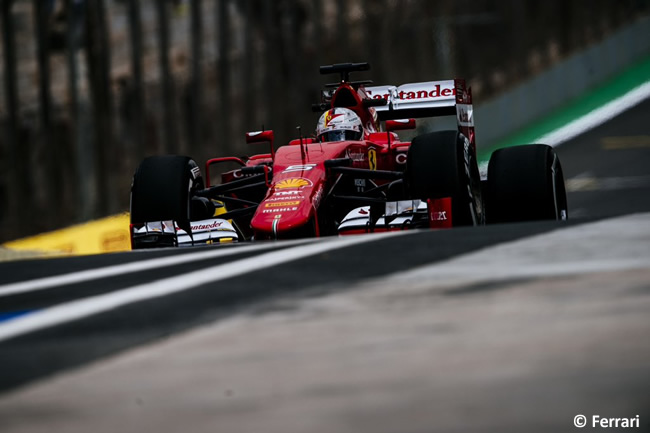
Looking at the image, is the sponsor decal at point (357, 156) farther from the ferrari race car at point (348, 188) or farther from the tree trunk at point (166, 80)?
the tree trunk at point (166, 80)

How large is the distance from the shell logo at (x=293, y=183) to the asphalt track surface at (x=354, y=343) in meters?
Result: 3.87

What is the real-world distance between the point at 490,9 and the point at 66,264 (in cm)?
2498

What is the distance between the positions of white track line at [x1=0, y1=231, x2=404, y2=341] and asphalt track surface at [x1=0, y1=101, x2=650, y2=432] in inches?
1.3

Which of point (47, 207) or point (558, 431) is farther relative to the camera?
point (47, 207)

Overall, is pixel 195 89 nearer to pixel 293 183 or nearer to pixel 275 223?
pixel 293 183

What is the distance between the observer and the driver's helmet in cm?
1112

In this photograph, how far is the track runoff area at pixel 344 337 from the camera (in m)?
2.98

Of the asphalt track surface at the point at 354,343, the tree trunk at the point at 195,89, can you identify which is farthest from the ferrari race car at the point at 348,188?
the tree trunk at the point at 195,89

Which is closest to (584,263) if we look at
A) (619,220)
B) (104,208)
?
(619,220)

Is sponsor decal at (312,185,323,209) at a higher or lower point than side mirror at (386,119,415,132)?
lower

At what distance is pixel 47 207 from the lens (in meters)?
17.3

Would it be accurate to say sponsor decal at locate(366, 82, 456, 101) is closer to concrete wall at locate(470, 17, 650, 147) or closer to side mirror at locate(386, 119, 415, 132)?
side mirror at locate(386, 119, 415, 132)

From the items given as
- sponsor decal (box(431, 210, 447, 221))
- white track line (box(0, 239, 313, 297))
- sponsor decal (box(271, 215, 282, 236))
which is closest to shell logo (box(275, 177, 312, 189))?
sponsor decal (box(271, 215, 282, 236))

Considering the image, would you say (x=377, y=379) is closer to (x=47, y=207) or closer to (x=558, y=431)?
(x=558, y=431)
